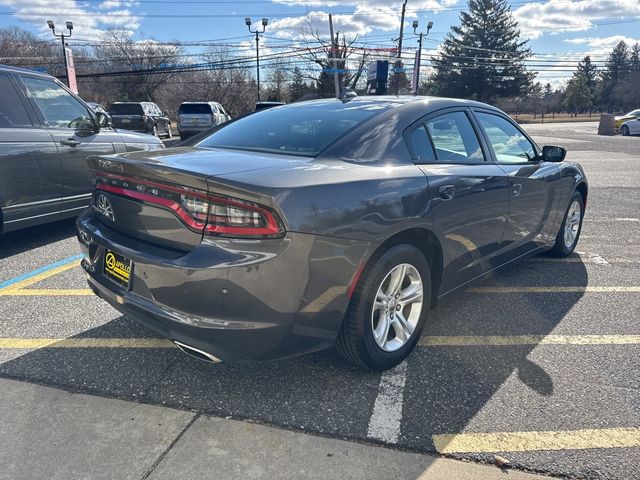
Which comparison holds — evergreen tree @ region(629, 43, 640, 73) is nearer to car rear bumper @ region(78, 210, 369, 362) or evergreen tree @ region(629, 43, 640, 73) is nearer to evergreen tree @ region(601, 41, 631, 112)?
evergreen tree @ region(601, 41, 631, 112)

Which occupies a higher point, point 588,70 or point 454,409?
point 588,70

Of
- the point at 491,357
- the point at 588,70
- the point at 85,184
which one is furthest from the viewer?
the point at 588,70

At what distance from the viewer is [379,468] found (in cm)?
208

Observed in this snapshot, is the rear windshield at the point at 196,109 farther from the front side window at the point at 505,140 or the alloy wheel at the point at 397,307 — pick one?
the alloy wheel at the point at 397,307

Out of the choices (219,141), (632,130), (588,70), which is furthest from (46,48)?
(588,70)

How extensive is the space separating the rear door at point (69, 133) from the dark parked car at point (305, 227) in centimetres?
268

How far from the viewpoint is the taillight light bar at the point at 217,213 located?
2131mm

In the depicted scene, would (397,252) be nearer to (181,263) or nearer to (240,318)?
(240,318)

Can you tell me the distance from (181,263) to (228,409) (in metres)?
0.82

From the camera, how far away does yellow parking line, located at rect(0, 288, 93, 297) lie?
3.92 m

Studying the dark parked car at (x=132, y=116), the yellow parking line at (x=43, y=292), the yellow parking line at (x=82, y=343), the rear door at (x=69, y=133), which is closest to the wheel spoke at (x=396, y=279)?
the yellow parking line at (x=82, y=343)

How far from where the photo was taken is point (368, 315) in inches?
101

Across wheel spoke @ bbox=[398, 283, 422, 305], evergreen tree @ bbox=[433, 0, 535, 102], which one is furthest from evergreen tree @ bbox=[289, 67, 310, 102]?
wheel spoke @ bbox=[398, 283, 422, 305]

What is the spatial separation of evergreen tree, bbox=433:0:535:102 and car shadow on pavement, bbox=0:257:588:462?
62.6m
